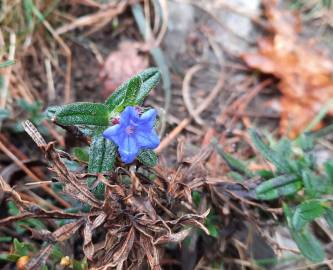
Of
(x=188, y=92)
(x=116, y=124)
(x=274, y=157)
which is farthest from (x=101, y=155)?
(x=188, y=92)

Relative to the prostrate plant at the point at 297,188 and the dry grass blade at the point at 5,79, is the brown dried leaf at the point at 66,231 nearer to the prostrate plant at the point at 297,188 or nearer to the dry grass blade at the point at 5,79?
the prostrate plant at the point at 297,188

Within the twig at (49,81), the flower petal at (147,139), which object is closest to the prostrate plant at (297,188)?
the flower petal at (147,139)

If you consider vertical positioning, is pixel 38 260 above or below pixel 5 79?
below

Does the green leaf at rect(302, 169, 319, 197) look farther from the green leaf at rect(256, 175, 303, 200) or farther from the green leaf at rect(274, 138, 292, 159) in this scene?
the green leaf at rect(274, 138, 292, 159)

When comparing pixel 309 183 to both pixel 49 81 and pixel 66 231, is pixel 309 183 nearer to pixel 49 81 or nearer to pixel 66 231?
pixel 66 231

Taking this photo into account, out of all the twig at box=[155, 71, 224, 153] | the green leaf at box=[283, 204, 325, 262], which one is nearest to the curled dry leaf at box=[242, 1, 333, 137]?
the twig at box=[155, 71, 224, 153]
